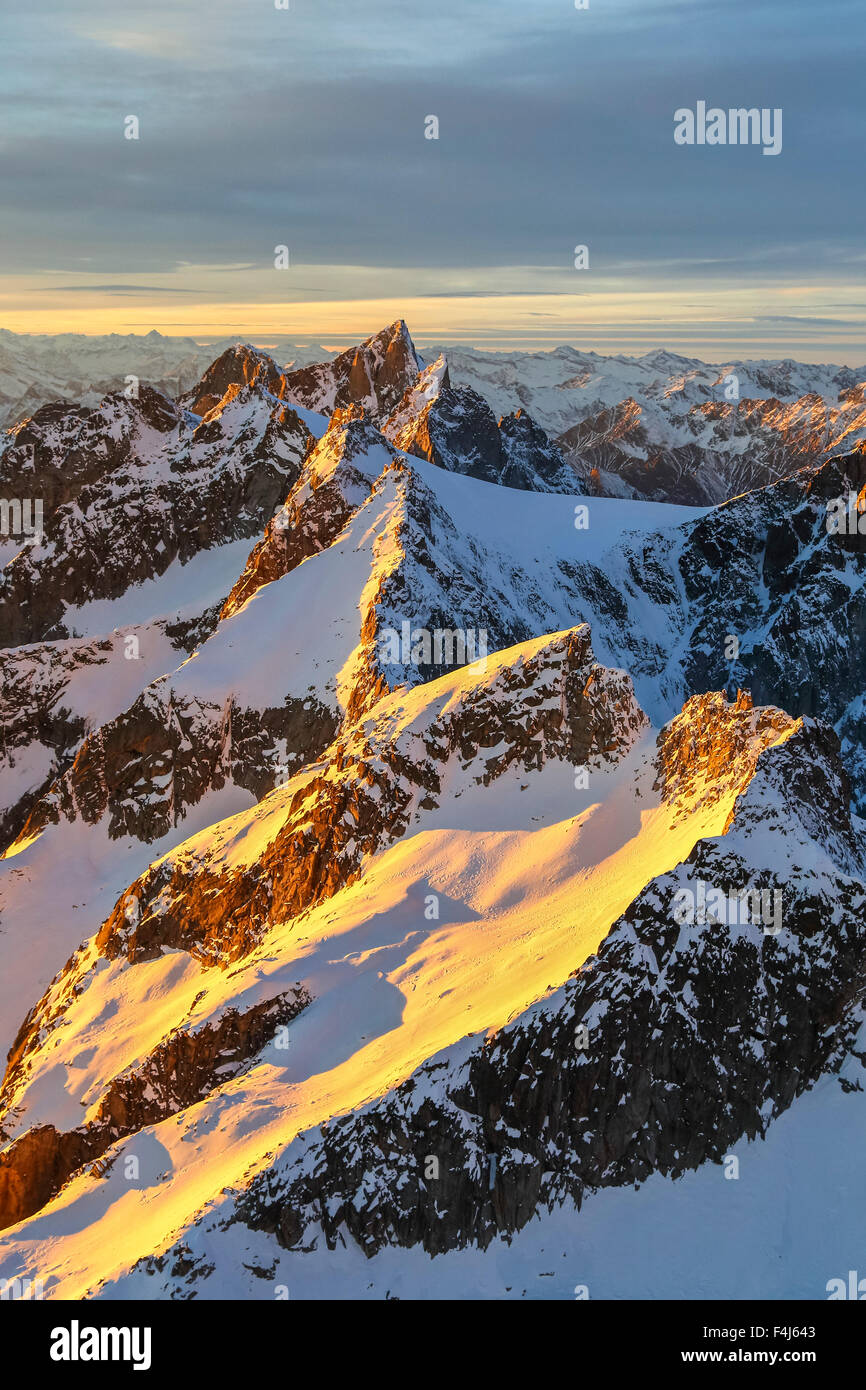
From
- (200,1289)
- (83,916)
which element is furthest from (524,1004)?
(83,916)

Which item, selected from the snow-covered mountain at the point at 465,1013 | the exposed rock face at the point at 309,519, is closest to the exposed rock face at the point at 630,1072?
the snow-covered mountain at the point at 465,1013

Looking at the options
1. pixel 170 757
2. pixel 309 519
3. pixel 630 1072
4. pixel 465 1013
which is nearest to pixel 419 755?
pixel 465 1013

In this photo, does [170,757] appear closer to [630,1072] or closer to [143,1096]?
[143,1096]

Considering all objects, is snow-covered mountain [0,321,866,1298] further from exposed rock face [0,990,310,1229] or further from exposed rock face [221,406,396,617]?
exposed rock face [221,406,396,617]

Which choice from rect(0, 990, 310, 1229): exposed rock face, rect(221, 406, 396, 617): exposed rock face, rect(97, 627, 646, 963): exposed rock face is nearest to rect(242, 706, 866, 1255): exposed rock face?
rect(0, 990, 310, 1229): exposed rock face

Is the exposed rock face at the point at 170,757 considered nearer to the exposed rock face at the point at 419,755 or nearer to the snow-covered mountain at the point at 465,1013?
the snow-covered mountain at the point at 465,1013

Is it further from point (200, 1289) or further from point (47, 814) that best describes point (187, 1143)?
point (47, 814)
